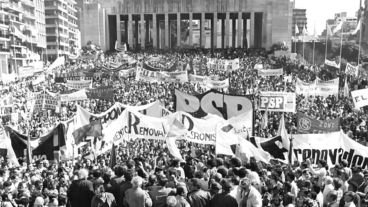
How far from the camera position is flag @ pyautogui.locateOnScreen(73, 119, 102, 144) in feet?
45.5

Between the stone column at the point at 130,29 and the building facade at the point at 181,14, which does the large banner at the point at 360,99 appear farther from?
the stone column at the point at 130,29

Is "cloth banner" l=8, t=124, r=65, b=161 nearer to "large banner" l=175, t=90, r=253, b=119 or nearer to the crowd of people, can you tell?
the crowd of people

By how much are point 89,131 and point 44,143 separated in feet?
4.64

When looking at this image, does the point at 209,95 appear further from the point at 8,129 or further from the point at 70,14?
the point at 70,14

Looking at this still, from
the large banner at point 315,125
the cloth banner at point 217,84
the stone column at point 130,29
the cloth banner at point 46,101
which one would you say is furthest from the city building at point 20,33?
the large banner at point 315,125

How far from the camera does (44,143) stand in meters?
12.9

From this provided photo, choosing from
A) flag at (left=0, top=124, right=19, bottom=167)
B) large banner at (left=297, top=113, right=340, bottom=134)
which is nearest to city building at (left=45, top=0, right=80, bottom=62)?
large banner at (left=297, top=113, right=340, bottom=134)

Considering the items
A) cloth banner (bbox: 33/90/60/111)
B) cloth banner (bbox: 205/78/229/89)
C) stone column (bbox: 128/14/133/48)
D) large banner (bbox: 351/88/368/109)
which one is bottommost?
cloth banner (bbox: 33/90/60/111)

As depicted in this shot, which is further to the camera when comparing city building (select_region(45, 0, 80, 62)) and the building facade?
city building (select_region(45, 0, 80, 62))

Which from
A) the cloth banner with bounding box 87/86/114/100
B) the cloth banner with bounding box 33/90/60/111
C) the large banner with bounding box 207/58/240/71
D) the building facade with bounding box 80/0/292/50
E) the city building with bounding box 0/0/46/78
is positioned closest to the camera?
the cloth banner with bounding box 33/90/60/111

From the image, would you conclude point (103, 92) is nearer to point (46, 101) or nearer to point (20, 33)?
point (46, 101)

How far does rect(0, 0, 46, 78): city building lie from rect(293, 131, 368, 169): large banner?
5259 centimetres

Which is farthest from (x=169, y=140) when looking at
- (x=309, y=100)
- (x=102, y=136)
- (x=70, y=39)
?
(x=70, y=39)

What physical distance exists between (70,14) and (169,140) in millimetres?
106556
